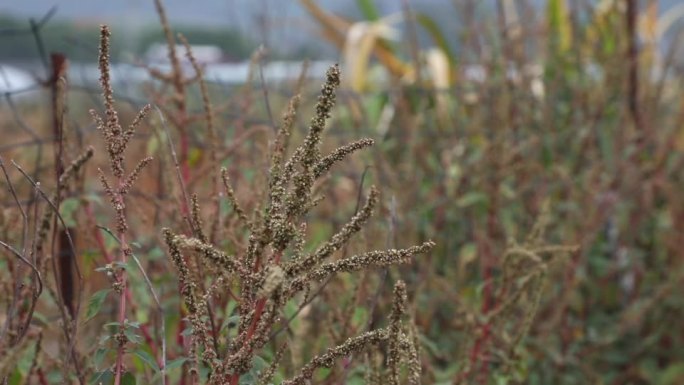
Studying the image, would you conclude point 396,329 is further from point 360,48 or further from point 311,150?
point 360,48

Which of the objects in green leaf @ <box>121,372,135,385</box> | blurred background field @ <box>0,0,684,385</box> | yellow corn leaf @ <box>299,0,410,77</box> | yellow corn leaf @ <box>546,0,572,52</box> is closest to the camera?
green leaf @ <box>121,372,135,385</box>

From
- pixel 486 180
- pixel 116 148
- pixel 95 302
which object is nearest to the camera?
pixel 116 148

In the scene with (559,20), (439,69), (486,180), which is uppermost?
(559,20)

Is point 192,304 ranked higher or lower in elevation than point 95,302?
lower

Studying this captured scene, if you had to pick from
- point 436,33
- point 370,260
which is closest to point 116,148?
point 370,260

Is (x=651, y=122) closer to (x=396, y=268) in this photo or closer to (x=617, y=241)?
(x=617, y=241)

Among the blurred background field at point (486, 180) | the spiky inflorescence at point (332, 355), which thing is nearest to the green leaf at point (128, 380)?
the spiky inflorescence at point (332, 355)

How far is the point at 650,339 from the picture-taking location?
346 cm

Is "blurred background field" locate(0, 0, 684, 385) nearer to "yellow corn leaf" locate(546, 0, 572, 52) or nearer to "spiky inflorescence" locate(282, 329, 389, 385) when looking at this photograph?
"yellow corn leaf" locate(546, 0, 572, 52)

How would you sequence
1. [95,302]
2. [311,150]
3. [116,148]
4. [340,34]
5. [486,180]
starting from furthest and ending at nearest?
[340,34], [486,180], [95,302], [116,148], [311,150]

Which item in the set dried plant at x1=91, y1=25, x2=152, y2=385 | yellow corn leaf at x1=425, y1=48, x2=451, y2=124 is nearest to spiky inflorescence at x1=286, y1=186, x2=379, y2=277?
dried plant at x1=91, y1=25, x2=152, y2=385

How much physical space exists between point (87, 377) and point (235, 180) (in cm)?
109

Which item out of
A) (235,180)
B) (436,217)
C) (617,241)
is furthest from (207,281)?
(617,241)

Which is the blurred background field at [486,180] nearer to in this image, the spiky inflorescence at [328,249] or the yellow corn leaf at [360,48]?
the yellow corn leaf at [360,48]
